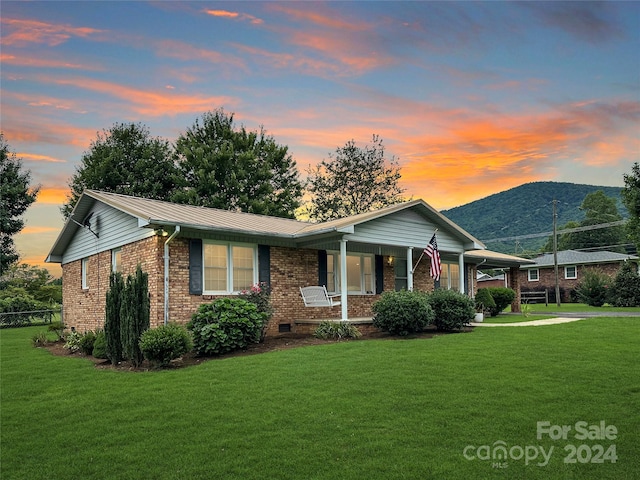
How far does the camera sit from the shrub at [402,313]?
12969mm

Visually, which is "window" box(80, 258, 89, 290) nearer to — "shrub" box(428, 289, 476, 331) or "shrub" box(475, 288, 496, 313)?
"shrub" box(428, 289, 476, 331)

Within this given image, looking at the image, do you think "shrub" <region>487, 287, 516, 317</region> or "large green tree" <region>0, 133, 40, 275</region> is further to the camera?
"large green tree" <region>0, 133, 40, 275</region>

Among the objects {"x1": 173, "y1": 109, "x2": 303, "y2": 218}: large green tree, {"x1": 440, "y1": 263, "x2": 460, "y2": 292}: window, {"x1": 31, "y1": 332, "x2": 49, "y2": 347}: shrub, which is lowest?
{"x1": 31, "y1": 332, "x2": 49, "y2": 347}: shrub

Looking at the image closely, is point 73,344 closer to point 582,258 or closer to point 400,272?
point 400,272

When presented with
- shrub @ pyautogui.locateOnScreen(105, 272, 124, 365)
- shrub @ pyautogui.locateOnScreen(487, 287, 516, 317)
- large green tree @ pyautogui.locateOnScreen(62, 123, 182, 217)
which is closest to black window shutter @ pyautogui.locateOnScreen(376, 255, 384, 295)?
shrub @ pyautogui.locateOnScreen(487, 287, 516, 317)

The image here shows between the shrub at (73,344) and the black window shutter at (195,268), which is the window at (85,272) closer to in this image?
the shrub at (73,344)

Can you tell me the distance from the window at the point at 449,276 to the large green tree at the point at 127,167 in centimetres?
1822

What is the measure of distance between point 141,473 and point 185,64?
40.6 ft

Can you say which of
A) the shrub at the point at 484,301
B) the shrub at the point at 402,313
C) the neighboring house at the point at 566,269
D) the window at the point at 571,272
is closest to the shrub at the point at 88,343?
the shrub at the point at 402,313

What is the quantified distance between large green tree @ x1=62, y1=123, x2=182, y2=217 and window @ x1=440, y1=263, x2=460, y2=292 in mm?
18222

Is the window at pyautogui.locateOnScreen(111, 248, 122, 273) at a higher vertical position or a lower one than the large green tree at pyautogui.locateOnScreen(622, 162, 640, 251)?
lower

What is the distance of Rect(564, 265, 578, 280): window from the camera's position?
125 feet

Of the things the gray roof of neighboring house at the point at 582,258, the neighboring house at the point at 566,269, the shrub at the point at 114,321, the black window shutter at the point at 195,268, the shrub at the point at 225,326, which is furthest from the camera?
the neighboring house at the point at 566,269

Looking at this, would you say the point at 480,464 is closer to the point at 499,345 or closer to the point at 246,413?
the point at 246,413
